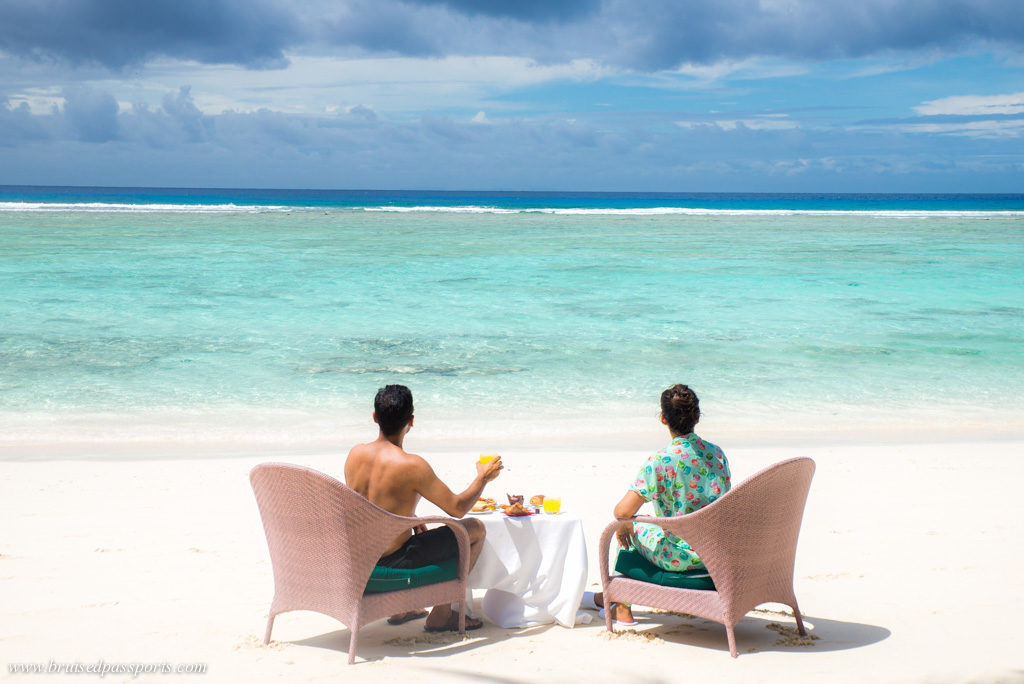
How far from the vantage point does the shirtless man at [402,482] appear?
357 cm

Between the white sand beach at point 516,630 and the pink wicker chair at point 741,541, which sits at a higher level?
the pink wicker chair at point 741,541

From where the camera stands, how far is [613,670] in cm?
332

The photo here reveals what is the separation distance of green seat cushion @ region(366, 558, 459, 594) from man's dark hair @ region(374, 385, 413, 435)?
1.87 ft

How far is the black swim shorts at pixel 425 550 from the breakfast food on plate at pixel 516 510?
0.30 meters

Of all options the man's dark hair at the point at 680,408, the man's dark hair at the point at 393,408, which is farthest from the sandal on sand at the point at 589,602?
the man's dark hair at the point at 393,408

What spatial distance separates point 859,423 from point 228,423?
19.0 feet

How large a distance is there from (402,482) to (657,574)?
1132mm

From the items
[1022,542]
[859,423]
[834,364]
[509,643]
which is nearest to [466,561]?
[509,643]

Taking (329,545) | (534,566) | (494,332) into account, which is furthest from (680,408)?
(494,332)

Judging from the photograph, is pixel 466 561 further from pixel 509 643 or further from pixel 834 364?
pixel 834 364

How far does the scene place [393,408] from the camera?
11.7 ft

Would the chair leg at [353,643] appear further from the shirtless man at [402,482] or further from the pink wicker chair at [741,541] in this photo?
the pink wicker chair at [741,541]

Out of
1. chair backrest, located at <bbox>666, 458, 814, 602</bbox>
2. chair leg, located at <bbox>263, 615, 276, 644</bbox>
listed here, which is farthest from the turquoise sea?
chair backrest, located at <bbox>666, 458, 814, 602</bbox>

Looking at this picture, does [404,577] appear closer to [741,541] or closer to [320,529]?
[320,529]
